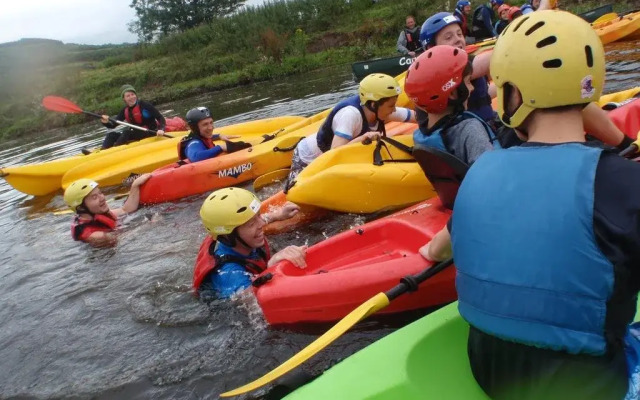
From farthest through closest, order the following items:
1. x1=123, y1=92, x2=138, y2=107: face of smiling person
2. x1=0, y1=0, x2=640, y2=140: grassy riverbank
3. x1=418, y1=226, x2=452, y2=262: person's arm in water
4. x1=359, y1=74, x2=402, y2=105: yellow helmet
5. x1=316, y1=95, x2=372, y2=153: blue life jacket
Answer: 1. x1=0, y1=0, x2=640, y2=140: grassy riverbank
2. x1=123, y1=92, x2=138, y2=107: face of smiling person
3. x1=316, y1=95, x2=372, y2=153: blue life jacket
4. x1=359, y1=74, x2=402, y2=105: yellow helmet
5. x1=418, y1=226, x2=452, y2=262: person's arm in water

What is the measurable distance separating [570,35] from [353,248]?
249 cm

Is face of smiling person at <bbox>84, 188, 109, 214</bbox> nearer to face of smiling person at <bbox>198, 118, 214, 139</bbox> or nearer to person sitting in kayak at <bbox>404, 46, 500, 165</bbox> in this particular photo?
face of smiling person at <bbox>198, 118, 214, 139</bbox>

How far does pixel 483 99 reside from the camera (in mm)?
4059

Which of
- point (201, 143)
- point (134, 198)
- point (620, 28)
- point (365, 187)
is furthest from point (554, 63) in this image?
point (620, 28)

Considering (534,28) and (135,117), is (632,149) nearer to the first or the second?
(534,28)

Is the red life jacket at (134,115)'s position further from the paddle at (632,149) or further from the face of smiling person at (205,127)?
the paddle at (632,149)

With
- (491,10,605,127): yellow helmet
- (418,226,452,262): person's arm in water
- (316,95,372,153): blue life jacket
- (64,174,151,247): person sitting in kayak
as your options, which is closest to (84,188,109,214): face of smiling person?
(64,174,151,247): person sitting in kayak

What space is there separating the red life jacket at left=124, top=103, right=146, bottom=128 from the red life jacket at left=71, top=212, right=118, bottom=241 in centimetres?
471

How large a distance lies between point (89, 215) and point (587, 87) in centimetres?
576

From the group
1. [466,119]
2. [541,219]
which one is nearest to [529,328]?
[541,219]

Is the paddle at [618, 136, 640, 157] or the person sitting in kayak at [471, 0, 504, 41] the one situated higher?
the person sitting in kayak at [471, 0, 504, 41]

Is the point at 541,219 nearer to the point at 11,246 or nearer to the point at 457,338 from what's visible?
the point at 457,338

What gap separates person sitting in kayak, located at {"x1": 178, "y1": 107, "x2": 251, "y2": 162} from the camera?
23.9ft

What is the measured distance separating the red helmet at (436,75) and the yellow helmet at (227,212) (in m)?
1.32
